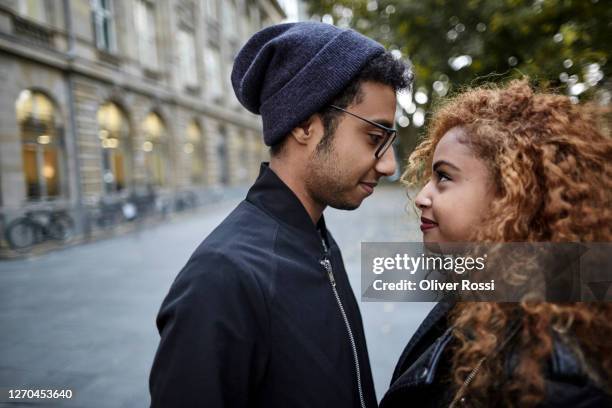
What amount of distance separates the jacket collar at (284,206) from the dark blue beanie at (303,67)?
177 millimetres

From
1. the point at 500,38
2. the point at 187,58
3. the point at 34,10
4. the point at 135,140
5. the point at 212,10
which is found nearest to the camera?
the point at 500,38

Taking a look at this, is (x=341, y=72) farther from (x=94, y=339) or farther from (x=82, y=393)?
(x=94, y=339)

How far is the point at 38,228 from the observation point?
960 cm

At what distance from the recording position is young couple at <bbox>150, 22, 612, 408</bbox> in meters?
0.93

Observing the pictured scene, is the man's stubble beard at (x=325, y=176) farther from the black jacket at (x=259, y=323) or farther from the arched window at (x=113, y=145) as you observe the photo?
the arched window at (x=113, y=145)

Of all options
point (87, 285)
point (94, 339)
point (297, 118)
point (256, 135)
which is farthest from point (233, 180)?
point (297, 118)

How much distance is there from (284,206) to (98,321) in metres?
4.46

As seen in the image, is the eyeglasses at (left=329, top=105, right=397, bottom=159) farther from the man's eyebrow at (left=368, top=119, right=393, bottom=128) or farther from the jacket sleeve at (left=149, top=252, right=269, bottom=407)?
the jacket sleeve at (left=149, top=252, right=269, bottom=407)

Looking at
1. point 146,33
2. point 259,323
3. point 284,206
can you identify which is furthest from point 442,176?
point 146,33

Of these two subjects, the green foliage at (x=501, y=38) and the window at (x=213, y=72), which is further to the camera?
the window at (x=213, y=72)

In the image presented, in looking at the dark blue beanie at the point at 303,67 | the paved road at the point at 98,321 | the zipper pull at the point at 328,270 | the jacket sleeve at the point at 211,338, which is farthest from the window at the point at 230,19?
the jacket sleeve at the point at 211,338

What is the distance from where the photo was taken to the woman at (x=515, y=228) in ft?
2.79

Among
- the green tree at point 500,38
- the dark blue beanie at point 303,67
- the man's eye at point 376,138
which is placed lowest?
the man's eye at point 376,138

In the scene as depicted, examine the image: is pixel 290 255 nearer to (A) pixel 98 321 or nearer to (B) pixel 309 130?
(B) pixel 309 130
